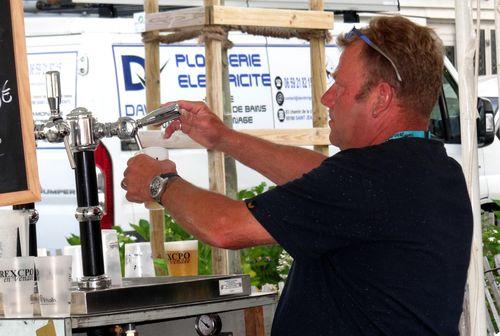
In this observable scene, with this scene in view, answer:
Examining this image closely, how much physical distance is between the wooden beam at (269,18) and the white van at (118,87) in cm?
298

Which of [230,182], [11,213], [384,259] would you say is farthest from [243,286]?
[230,182]

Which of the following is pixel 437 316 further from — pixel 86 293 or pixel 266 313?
pixel 86 293

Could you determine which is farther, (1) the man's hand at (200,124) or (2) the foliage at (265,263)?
(2) the foliage at (265,263)

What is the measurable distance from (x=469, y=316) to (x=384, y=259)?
1126 mm

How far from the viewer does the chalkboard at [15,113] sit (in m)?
2.54

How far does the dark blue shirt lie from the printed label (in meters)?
0.17

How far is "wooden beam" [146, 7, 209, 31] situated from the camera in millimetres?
3893

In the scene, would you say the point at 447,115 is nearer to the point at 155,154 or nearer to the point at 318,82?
the point at 318,82

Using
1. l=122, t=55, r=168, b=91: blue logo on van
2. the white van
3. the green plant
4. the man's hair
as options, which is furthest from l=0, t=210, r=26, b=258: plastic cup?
l=122, t=55, r=168, b=91: blue logo on van

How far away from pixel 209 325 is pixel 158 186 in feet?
1.17

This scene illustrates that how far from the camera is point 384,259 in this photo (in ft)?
8.08

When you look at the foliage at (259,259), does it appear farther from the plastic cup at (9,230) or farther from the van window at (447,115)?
the van window at (447,115)

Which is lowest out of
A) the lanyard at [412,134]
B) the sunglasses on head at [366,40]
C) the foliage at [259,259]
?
the foliage at [259,259]

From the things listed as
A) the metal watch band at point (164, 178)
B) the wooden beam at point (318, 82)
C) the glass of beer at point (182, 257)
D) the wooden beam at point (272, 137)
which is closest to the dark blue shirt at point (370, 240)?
the metal watch band at point (164, 178)
